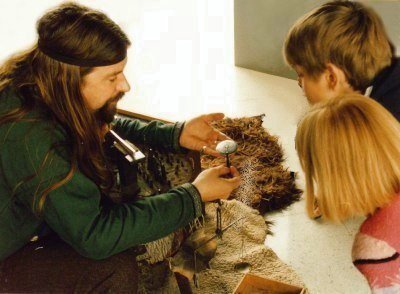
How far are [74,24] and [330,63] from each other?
36.4 inches

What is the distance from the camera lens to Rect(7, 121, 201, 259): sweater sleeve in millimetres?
1358

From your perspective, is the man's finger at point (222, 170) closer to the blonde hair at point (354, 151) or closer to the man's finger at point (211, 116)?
the man's finger at point (211, 116)

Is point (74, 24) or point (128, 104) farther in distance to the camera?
point (128, 104)

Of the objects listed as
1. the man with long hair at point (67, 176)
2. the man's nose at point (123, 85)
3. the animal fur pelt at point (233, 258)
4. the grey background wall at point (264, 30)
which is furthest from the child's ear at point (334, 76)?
the grey background wall at point (264, 30)

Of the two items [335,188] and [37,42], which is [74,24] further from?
[335,188]

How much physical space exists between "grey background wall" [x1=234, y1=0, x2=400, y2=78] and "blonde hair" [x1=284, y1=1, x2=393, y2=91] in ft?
5.46

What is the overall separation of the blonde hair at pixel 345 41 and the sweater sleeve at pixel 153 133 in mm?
635

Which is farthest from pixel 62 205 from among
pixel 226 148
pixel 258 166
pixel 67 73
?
pixel 258 166

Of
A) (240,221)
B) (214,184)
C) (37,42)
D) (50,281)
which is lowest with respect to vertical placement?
(240,221)

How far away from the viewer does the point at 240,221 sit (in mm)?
2352

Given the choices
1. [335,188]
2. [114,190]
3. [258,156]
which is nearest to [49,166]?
[114,190]

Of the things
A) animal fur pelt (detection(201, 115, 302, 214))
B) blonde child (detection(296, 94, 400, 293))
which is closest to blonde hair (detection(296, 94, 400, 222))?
blonde child (detection(296, 94, 400, 293))

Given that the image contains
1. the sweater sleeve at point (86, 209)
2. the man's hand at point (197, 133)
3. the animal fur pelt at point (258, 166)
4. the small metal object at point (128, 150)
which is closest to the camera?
the sweater sleeve at point (86, 209)

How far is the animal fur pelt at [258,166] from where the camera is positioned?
2.50m
